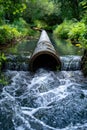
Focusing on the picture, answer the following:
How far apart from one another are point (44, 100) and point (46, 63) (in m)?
4.83

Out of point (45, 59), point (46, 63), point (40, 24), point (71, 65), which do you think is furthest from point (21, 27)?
point (40, 24)

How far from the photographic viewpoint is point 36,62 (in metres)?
12.8

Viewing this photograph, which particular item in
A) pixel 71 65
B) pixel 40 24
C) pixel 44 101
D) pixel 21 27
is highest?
pixel 44 101

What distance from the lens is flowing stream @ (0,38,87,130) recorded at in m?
6.63

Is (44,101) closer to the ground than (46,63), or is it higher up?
higher up

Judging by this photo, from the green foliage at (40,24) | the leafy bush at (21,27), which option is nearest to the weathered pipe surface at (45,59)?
the leafy bush at (21,27)

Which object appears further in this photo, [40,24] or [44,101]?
[40,24]

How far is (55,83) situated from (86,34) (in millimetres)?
3533

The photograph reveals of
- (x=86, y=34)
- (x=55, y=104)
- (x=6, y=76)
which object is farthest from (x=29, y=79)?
(x=86, y=34)

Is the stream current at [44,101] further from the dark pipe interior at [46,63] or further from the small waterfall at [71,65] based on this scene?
the dark pipe interior at [46,63]

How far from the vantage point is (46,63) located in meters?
12.9

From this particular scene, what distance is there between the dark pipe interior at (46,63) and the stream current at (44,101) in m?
0.58

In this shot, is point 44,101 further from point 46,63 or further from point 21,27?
point 21,27

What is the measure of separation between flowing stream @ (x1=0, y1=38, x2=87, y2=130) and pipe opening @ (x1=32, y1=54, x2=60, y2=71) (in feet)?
1.68
